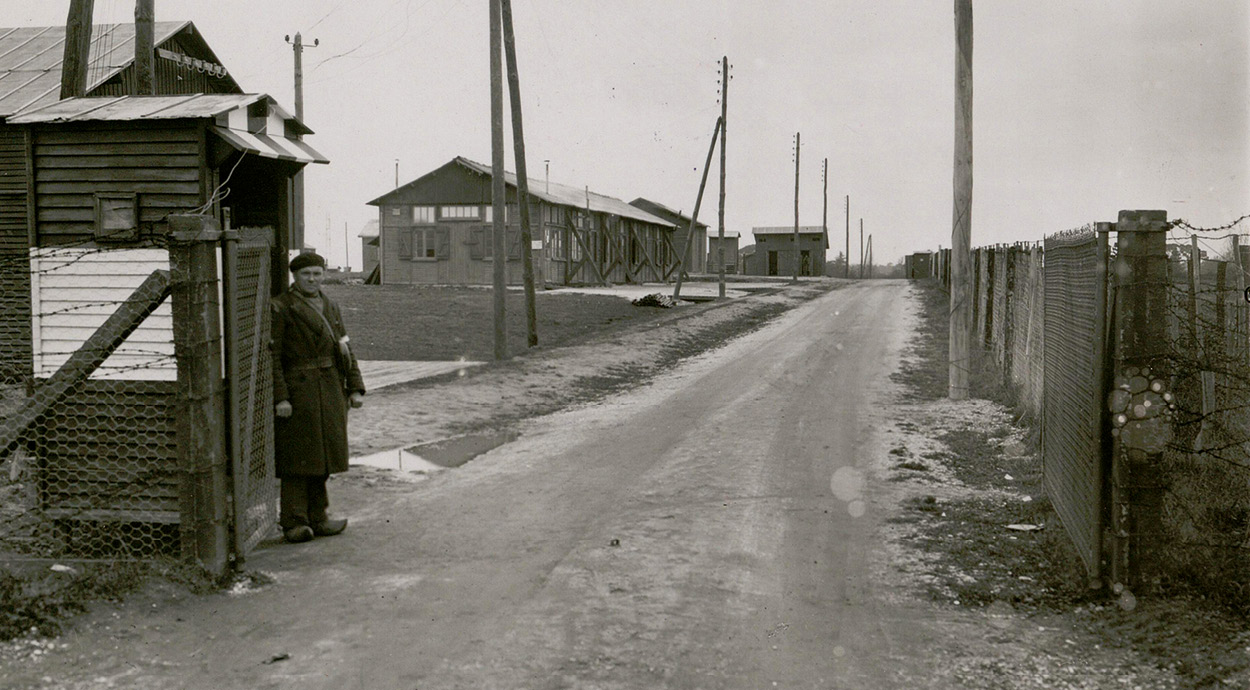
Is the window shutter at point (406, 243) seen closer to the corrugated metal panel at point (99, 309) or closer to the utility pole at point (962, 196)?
the utility pole at point (962, 196)

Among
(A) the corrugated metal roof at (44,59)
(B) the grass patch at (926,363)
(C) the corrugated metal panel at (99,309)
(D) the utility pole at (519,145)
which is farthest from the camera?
(A) the corrugated metal roof at (44,59)

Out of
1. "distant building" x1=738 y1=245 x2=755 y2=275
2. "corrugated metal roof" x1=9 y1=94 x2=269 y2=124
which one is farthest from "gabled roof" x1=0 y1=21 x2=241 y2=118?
"distant building" x1=738 y1=245 x2=755 y2=275

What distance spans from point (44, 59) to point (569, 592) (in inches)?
782

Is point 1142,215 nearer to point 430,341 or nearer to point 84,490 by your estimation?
point 84,490

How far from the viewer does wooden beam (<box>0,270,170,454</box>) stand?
5203 millimetres

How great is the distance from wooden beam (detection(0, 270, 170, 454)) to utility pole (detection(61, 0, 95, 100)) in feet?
30.3

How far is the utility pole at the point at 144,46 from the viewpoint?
Result: 14125mm

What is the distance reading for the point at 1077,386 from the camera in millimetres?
5672

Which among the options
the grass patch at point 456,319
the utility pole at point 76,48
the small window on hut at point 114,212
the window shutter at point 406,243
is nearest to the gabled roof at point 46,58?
the utility pole at point 76,48

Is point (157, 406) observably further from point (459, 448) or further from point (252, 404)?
point (459, 448)

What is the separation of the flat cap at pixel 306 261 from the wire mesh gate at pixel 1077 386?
430 cm

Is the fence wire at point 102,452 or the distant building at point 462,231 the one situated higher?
the distant building at point 462,231

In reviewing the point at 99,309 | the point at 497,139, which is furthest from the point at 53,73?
the point at 99,309

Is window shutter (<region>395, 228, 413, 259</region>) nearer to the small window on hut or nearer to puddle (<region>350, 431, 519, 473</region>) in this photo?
the small window on hut
